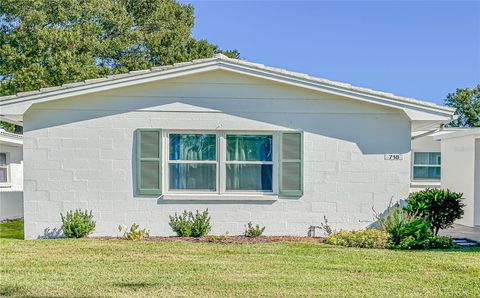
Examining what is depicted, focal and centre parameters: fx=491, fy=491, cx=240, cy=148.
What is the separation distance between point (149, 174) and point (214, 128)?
5.64ft

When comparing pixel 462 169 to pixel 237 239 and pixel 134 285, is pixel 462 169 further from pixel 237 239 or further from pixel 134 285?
pixel 134 285

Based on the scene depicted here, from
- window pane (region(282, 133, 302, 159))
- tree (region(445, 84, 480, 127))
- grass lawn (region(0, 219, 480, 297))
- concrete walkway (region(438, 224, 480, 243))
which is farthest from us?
tree (region(445, 84, 480, 127))

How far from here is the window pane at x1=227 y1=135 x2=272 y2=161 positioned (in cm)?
1078

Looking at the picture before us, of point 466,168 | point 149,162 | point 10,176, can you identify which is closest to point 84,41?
point 10,176

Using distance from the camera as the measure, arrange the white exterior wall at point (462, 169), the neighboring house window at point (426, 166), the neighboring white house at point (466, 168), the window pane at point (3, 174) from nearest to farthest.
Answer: the neighboring white house at point (466, 168) → the white exterior wall at point (462, 169) → the window pane at point (3, 174) → the neighboring house window at point (426, 166)

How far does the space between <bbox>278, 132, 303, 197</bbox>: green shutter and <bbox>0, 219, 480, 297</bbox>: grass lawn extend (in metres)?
1.57

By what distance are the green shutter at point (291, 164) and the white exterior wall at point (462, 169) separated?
5326 mm

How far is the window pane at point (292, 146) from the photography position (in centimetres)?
1067

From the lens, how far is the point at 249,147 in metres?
10.8

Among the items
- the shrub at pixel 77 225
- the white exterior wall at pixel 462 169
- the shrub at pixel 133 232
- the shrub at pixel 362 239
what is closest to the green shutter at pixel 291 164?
the shrub at pixel 362 239

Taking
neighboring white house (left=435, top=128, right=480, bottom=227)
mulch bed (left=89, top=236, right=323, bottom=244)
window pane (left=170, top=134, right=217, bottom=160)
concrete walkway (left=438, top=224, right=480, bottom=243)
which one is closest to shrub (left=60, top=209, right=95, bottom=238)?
mulch bed (left=89, top=236, right=323, bottom=244)

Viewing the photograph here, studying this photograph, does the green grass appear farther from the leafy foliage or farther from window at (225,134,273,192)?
window at (225,134,273,192)

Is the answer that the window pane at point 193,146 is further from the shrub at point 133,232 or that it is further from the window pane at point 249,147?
the shrub at point 133,232

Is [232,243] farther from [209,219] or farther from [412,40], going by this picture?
[412,40]
